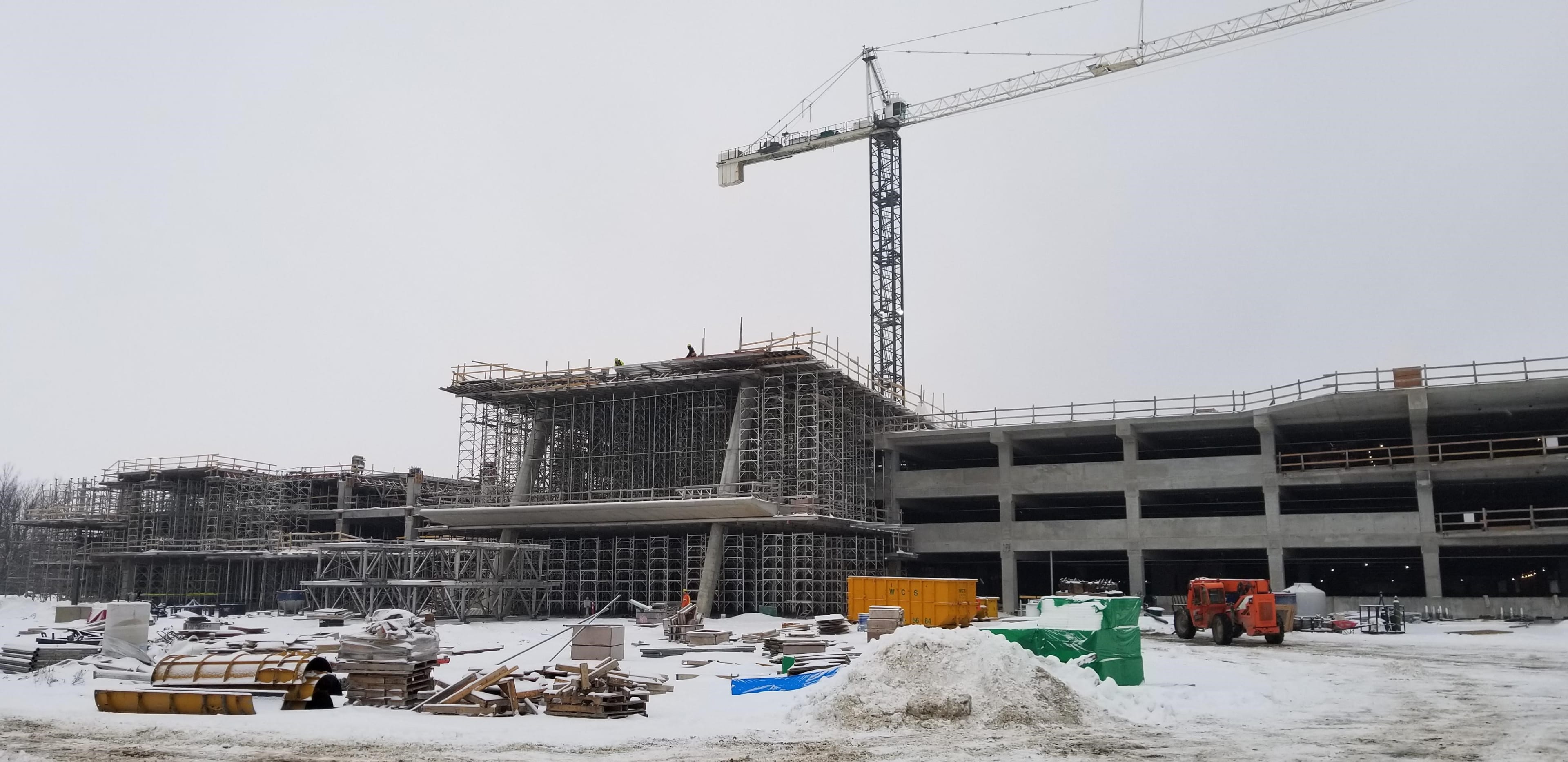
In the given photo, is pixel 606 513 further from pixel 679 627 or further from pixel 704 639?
pixel 704 639

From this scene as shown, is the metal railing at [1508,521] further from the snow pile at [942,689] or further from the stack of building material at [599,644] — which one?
the stack of building material at [599,644]

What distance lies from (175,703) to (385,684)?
3057 millimetres

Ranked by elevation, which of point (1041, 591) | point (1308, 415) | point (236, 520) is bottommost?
point (1041, 591)

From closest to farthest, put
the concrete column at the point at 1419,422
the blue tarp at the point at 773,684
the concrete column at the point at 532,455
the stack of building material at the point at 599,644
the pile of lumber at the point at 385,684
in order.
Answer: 1. the pile of lumber at the point at 385,684
2. the blue tarp at the point at 773,684
3. the stack of building material at the point at 599,644
4. the concrete column at the point at 1419,422
5. the concrete column at the point at 532,455

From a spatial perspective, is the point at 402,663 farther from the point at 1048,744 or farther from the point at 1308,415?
the point at 1308,415

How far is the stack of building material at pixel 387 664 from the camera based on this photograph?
17.9 metres

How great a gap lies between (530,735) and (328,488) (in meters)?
54.5

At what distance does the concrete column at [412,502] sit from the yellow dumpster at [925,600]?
31.4m

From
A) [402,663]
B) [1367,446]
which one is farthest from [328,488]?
[1367,446]

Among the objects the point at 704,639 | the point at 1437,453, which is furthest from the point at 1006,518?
the point at 704,639

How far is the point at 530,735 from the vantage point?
51.4 feet

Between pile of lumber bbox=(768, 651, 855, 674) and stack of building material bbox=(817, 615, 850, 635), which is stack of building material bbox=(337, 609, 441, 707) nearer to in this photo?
pile of lumber bbox=(768, 651, 855, 674)

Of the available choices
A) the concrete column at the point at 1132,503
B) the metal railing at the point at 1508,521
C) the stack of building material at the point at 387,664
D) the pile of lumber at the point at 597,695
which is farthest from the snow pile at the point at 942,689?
the metal railing at the point at 1508,521

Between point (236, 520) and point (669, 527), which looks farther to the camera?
point (236, 520)
